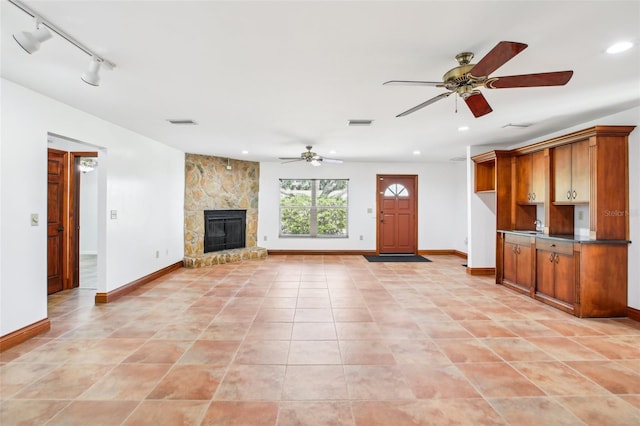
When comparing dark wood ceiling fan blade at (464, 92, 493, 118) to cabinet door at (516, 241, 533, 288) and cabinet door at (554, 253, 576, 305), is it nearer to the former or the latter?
cabinet door at (554, 253, 576, 305)

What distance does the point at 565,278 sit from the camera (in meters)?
Result: 3.90

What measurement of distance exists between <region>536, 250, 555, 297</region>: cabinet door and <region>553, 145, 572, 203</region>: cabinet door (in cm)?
76

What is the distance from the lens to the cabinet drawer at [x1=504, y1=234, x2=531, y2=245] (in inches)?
Answer: 182

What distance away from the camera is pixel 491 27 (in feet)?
6.44

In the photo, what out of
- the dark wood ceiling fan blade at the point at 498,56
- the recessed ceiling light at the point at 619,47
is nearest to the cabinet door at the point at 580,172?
the recessed ceiling light at the point at 619,47

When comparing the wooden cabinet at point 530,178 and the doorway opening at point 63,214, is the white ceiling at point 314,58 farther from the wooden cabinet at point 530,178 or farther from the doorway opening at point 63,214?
the doorway opening at point 63,214

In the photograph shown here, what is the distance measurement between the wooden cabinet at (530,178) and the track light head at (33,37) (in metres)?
5.51

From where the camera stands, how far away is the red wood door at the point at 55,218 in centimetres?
451

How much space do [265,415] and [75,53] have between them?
2.83 metres

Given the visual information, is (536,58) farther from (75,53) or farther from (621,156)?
(75,53)

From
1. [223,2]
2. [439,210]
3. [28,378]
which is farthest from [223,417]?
[439,210]

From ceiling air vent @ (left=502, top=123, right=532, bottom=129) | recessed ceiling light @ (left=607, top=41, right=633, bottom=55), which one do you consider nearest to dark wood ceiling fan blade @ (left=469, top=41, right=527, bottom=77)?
recessed ceiling light @ (left=607, top=41, right=633, bottom=55)

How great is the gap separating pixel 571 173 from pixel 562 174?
156mm

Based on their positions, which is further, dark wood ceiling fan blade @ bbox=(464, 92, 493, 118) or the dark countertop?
the dark countertop
